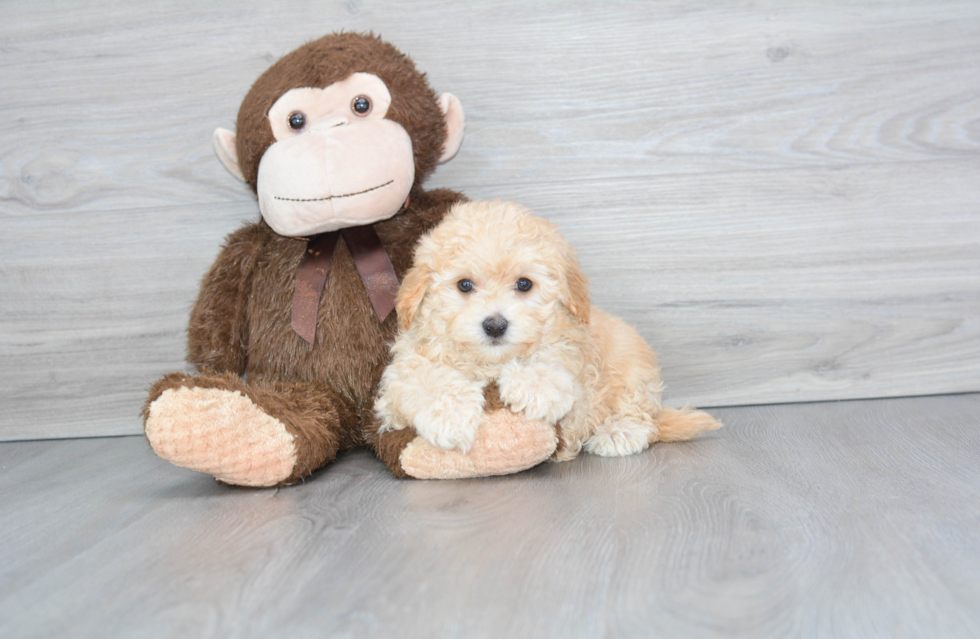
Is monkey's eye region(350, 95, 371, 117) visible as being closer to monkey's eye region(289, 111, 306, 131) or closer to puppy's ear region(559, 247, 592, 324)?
monkey's eye region(289, 111, 306, 131)

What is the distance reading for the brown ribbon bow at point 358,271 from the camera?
142cm

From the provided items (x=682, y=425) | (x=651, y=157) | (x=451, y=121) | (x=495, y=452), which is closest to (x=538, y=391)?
(x=495, y=452)

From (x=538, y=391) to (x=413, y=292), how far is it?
0.86ft

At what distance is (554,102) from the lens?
1751mm

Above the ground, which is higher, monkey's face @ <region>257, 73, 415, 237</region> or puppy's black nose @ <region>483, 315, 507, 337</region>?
monkey's face @ <region>257, 73, 415, 237</region>

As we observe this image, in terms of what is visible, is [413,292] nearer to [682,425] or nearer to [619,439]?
[619,439]

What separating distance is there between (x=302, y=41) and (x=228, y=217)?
448 mm

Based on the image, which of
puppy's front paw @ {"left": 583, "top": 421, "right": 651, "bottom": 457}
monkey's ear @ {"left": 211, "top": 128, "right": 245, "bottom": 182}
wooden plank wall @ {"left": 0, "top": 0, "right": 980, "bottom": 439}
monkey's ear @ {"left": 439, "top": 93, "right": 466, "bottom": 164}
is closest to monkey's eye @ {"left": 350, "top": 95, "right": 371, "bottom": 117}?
monkey's ear @ {"left": 439, "top": 93, "right": 466, "bottom": 164}

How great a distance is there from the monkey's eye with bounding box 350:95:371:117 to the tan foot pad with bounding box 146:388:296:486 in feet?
1.83

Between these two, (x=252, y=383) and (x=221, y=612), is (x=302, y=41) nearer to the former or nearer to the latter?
(x=252, y=383)

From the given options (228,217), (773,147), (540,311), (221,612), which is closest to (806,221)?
(773,147)

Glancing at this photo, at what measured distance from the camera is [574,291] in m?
1.25

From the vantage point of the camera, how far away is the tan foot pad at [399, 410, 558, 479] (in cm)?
120

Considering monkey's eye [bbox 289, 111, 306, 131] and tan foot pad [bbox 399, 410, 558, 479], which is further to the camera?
monkey's eye [bbox 289, 111, 306, 131]
